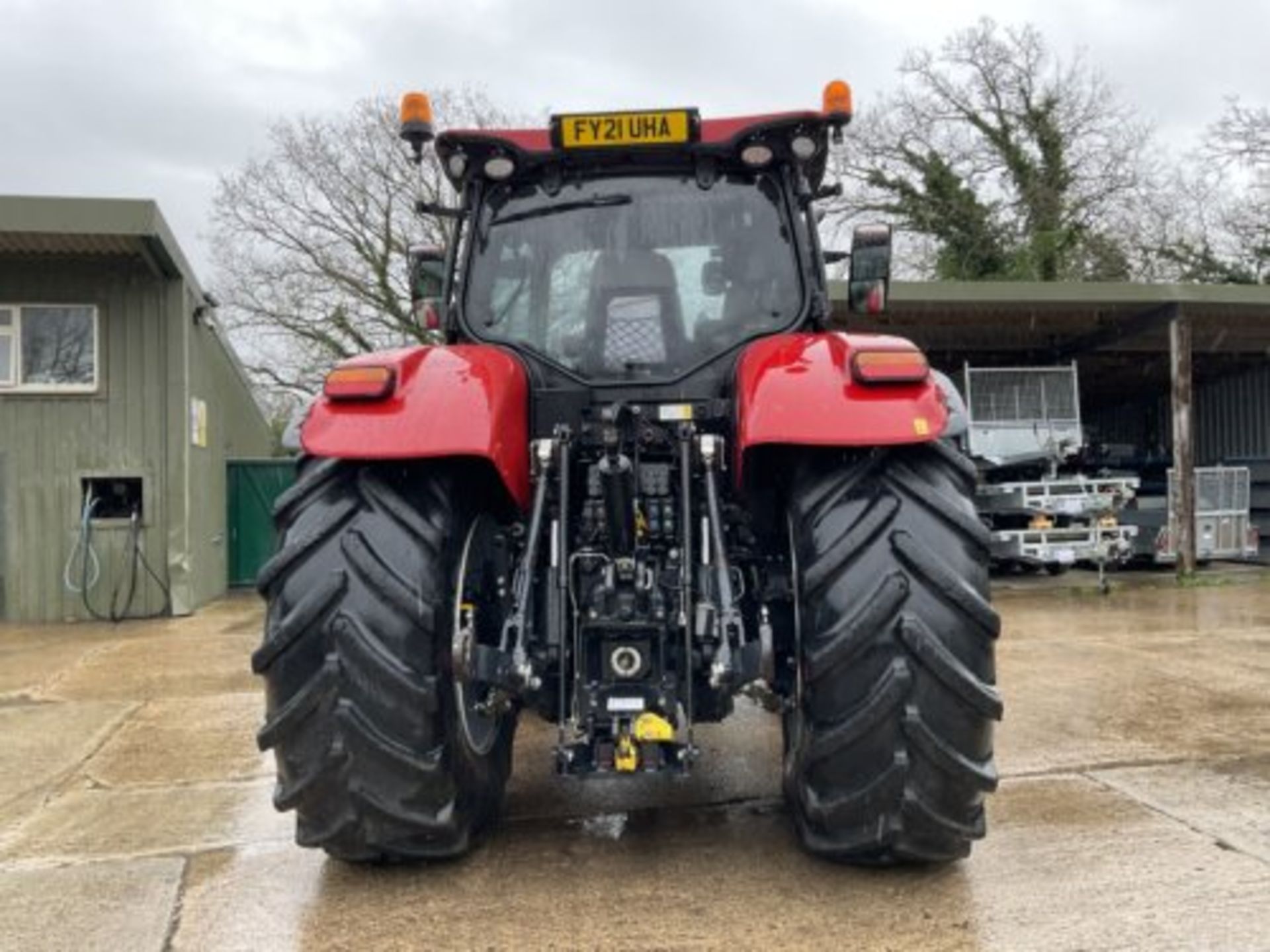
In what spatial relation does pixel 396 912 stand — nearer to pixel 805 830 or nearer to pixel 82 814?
pixel 805 830

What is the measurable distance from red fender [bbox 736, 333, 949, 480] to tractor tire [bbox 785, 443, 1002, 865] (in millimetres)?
160

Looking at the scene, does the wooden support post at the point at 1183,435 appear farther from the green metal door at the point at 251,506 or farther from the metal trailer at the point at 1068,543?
the green metal door at the point at 251,506

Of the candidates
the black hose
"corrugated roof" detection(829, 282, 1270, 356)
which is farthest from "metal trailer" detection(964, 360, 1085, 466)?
the black hose

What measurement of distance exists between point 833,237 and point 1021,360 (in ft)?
39.1

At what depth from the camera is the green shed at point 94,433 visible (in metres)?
12.2

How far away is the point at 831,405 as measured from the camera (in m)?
3.14

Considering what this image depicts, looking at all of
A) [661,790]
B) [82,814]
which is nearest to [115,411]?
[82,814]

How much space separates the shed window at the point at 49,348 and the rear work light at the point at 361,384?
1039 centimetres

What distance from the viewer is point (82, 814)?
4.58m

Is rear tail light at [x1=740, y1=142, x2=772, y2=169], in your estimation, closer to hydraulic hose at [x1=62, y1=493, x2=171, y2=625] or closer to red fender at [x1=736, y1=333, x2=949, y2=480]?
red fender at [x1=736, y1=333, x2=949, y2=480]

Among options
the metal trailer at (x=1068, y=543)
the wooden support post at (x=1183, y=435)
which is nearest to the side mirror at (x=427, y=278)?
the metal trailer at (x=1068, y=543)

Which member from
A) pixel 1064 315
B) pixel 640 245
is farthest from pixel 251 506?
pixel 640 245

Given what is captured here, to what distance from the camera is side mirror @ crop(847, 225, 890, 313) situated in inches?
173

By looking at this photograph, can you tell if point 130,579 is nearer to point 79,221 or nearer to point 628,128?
point 79,221
